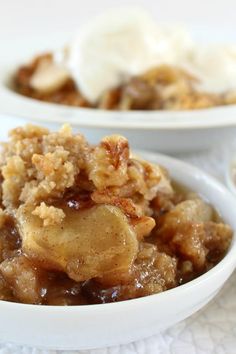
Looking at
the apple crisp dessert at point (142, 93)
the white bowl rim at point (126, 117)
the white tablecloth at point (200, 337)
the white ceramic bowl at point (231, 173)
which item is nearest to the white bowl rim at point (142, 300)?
the white tablecloth at point (200, 337)

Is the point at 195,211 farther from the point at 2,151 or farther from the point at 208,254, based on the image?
the point at 2,151

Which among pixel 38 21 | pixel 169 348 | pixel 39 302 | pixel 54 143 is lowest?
pixel 38 21

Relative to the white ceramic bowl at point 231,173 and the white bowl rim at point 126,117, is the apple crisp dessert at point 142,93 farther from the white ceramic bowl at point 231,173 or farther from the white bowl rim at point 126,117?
the white ceramic bowl at point 231,173

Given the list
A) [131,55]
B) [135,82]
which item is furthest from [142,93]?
[131,55]

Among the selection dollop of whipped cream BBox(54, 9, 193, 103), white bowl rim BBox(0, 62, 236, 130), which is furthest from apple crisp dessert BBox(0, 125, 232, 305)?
dollop of whipped cream BBox(54, 9, 193, 103)

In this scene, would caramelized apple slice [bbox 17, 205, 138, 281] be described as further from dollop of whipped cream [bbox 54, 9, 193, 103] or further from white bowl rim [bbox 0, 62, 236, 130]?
dollop of whipped cream [bbox 54, 9, 193, 103]

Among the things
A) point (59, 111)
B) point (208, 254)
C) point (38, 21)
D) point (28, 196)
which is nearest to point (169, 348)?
point (208, 254)

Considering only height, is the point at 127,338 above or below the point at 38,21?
above
